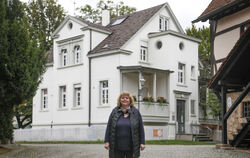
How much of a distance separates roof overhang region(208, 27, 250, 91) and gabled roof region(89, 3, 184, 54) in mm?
13462

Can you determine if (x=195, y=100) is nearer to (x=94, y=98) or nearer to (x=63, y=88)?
(x=94, y=98)

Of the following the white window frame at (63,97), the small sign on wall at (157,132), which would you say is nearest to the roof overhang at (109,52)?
the white window frame at (63,97)

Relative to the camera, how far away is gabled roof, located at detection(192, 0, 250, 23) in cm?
1844

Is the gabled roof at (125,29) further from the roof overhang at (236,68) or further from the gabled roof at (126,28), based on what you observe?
the roof overhang at (236,68)

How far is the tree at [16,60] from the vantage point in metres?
18.5

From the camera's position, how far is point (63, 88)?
34.0 m

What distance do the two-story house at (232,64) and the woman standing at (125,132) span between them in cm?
684

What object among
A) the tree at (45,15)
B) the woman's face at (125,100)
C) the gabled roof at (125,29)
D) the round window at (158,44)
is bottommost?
the woman's face at (125,100)

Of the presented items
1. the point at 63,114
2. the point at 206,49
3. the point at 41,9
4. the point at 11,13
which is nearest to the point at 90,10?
the point at 41,9

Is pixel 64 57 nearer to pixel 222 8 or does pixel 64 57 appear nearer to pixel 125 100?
pixel 222 8

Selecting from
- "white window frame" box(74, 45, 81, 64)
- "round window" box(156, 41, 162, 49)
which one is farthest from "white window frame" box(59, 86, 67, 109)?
"round window" box(156, 41, 162, 49)

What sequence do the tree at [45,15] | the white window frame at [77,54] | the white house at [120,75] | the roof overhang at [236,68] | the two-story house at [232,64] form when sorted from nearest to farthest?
the roof overhang at [236,68] → the two-story house at [232,64] → the white house at [120,75] → the white window frame at [77,54] → the tree at [45,15]

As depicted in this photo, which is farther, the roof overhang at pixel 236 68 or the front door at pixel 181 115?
the front door at pixel 181 115

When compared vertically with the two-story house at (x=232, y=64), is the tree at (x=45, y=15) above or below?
above
